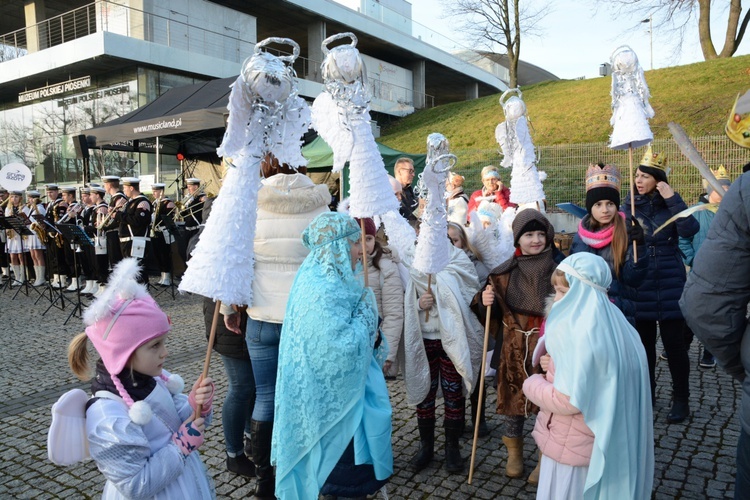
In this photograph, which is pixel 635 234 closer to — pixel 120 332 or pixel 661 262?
pixel 661 262

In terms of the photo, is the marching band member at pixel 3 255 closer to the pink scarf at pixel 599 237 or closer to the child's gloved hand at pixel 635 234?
the pink scarf at pixel 599 237

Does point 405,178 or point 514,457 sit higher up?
point 405,178

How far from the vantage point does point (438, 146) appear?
11.6ft

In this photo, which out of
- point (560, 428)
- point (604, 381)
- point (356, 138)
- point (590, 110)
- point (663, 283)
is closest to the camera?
point (604, 381)

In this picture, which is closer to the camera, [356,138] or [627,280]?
[356,138]

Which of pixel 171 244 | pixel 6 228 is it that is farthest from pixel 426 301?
pixel 6 228

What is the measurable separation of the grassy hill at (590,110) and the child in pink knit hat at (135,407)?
53.5 ft

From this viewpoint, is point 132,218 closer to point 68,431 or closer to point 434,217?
point 434,217

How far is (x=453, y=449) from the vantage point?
11.9 ft

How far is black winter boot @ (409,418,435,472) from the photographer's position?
366 centimetres

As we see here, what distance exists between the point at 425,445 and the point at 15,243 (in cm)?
1184

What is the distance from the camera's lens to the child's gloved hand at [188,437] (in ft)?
7.35

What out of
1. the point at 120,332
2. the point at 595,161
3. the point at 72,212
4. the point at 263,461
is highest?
the point at 595,161

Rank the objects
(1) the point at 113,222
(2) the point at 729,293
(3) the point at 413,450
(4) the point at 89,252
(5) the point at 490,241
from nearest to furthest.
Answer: (2) the point at 729,293
(3) the point at 413,450
(5) the point at 490,241
(1) the point at 113,222
(4) the point at 89,252
